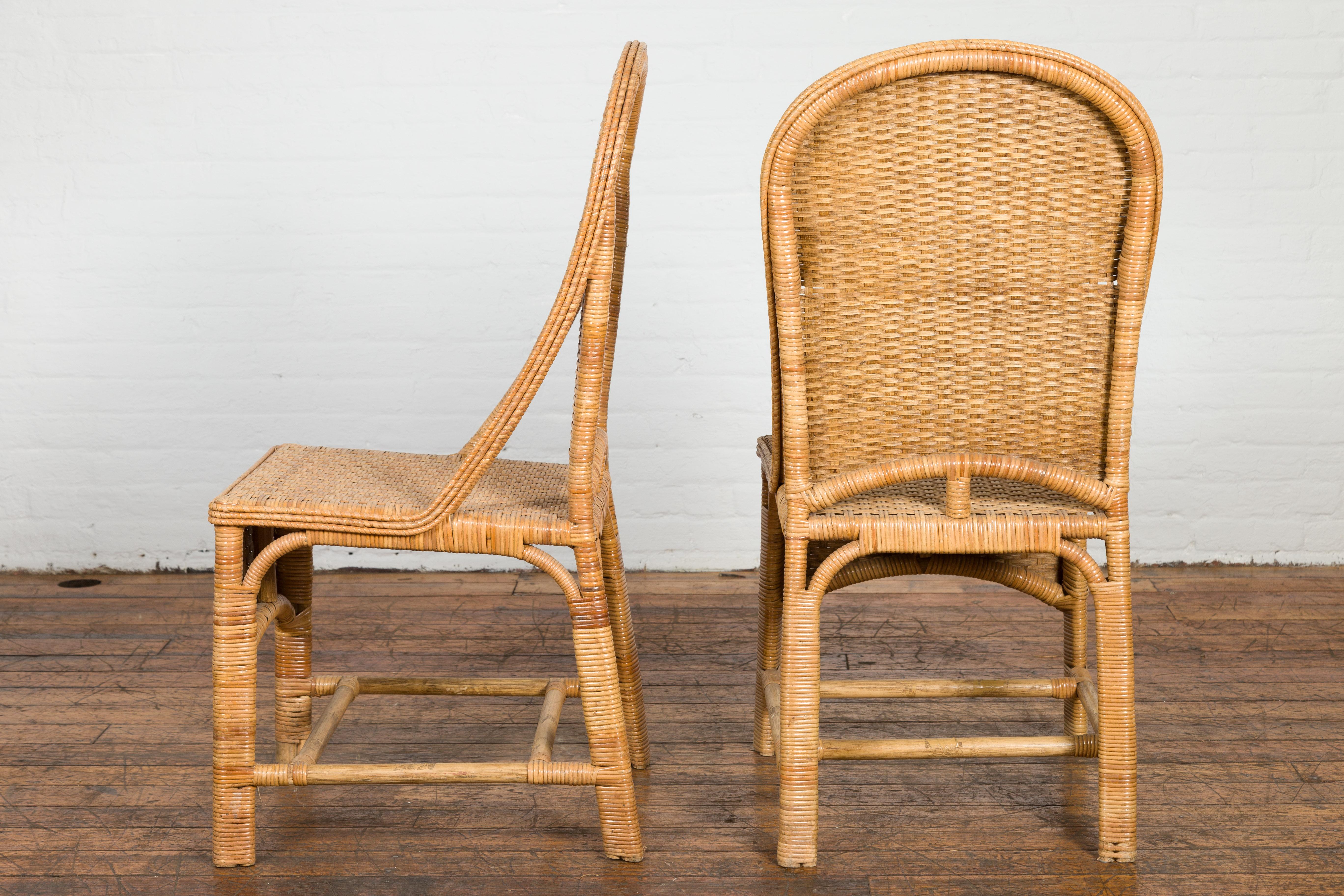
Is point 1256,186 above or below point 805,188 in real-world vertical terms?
above

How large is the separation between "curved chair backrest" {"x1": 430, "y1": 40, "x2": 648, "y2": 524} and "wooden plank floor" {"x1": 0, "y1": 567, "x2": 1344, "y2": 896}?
57cm

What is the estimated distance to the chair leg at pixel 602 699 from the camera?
5.99ft

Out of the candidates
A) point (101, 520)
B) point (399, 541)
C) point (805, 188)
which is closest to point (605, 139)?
point (805, 188)

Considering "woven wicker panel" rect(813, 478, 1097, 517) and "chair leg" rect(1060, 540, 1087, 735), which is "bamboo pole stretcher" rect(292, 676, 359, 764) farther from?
"chair leg" rect(1060, 540, 1087, 735)

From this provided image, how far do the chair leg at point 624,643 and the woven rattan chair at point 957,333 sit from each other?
352 millimetres

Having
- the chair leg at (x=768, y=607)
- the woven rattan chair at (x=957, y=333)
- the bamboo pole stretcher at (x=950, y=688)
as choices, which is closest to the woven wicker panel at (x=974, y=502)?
the woven rattan chair at (x=957, y=333)

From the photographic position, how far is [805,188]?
1.69 metres

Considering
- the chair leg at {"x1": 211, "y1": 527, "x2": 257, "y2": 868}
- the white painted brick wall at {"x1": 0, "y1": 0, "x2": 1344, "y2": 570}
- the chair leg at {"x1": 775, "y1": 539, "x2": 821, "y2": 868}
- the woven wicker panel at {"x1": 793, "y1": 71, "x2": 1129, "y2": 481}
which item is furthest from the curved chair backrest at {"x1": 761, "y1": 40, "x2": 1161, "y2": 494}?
the white painted brick wall at {"x1": 0, "y1": 0, "x2": 1344, "y2": 570}

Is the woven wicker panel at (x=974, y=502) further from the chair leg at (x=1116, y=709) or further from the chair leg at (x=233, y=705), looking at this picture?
the chair leg at (x=233, y=705)

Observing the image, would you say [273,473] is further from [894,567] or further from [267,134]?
[267,134]

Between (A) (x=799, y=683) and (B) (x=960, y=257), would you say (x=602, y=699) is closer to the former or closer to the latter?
(A) (x=799, y=683)

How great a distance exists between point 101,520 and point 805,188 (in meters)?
2.41

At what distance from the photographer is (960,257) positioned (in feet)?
5.56

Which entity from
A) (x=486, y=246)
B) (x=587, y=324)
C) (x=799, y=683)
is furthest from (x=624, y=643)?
(x=486, y=246)
